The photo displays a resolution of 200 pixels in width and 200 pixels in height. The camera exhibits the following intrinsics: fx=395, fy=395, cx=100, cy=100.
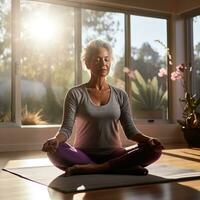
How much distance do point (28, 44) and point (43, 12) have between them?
1.51ft

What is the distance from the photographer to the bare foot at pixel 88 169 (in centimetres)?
249

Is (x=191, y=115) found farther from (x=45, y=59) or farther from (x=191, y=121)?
(x=45, y=59)

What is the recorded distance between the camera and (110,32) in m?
5.35

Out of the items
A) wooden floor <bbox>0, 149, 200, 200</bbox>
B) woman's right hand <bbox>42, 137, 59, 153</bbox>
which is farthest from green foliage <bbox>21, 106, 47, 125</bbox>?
woman's right hand <bbox>42, 137, 59, 153</bbox>

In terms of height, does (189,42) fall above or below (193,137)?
above

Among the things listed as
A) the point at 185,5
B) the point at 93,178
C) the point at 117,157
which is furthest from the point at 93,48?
the point at 185,5

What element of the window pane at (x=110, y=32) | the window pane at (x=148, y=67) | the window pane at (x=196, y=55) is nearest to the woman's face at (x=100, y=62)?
the window pane at (x=110, y=32)

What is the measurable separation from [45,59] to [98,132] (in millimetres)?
2530

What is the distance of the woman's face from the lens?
2.60 meters

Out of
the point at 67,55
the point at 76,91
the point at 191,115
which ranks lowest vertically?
the point at 191,115

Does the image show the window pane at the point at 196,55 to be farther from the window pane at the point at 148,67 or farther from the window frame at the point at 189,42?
the window pane at the point at 148,67

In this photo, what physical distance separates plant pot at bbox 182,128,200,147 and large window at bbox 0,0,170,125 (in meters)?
0.85

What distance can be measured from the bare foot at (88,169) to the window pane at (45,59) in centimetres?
236

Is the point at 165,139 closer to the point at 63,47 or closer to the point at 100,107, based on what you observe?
the point at 63,47
